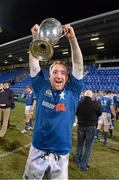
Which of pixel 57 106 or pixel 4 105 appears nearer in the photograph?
pixel 57 106

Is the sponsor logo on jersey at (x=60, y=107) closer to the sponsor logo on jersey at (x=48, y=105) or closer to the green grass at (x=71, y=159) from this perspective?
the sponsor logo on jersey at (x=48, y=105)

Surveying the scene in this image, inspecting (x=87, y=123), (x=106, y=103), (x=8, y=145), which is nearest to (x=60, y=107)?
(x=87, y=123)

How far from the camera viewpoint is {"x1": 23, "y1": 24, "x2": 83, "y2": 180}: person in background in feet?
10.8

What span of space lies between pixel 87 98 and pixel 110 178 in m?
1.90

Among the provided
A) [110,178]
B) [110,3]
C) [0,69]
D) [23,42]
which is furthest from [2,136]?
[0,69]

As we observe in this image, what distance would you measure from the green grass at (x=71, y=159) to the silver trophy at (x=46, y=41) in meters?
3.68

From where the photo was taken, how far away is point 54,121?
3.30 m

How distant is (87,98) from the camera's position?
754cm

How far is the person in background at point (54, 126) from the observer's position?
10.8 feet

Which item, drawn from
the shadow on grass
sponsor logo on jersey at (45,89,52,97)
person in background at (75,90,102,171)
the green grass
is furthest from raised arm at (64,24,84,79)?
the shadow on grass

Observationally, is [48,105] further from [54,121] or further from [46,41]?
[46,41]

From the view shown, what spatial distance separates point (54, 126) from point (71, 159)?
5.15 meters

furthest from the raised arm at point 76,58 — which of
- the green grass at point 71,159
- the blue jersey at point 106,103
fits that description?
the blue jersey at point 106,103

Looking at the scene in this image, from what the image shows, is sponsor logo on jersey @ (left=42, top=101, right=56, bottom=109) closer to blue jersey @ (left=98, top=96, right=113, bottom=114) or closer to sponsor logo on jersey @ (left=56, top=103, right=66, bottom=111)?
sponsor logo on jersey @ (left=56, top=103, right=66, bottom=111)
